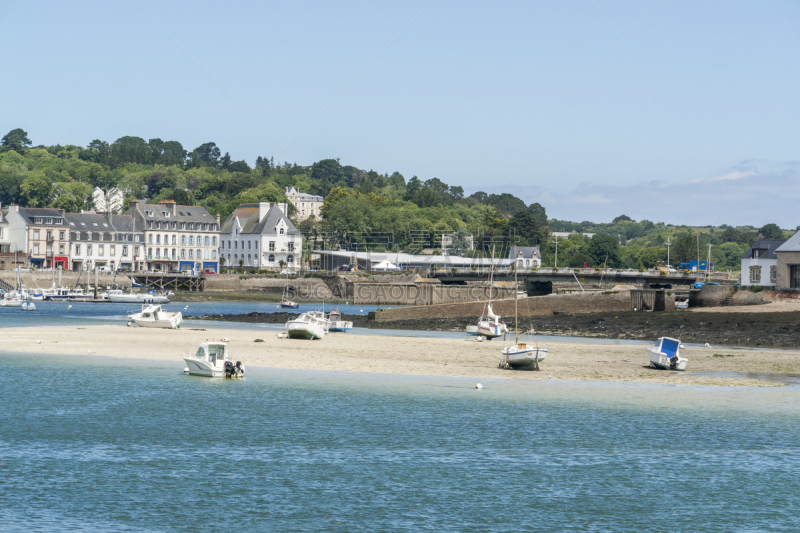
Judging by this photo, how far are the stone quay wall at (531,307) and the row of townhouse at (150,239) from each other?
82.2m

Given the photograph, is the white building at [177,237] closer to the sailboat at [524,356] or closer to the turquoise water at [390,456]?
the sailboat at [524,356]

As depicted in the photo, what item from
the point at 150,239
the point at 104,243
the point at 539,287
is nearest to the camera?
the point at 539,287

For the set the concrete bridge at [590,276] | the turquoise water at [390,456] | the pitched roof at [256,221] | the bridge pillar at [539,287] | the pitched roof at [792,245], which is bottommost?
the turquoise water at [390,456]

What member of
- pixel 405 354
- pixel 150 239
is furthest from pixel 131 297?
pixel 405 354

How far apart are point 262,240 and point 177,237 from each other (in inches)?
760

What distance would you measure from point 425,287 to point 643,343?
6657 centimetres

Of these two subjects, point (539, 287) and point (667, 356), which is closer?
point (667, 356)

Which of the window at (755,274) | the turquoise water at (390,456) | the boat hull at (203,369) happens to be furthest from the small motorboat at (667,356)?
the window at (755,274)

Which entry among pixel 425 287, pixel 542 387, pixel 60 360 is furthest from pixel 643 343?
pixel 425 287

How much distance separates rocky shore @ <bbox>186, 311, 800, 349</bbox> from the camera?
2591 inches

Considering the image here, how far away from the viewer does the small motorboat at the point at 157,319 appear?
71750mm

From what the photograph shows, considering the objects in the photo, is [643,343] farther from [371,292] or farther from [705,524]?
[371,292]

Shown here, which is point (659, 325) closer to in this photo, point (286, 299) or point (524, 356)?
point (524, 356)

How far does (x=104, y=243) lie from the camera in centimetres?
15750
